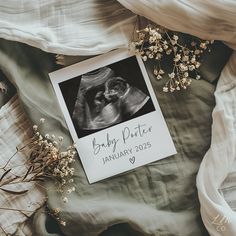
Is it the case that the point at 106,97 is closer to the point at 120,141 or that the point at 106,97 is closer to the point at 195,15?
the point at 120,141

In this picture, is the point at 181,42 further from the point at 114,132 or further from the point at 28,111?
the point at 28,111

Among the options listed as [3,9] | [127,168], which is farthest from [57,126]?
[3,9]

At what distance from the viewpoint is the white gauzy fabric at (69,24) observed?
100 centimetres

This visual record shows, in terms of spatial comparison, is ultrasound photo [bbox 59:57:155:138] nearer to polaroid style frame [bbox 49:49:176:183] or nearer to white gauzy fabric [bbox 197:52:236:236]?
polaroid style frame [bbox 49:49:176:183]

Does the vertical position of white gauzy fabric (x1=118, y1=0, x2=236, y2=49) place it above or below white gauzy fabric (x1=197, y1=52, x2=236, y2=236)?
above

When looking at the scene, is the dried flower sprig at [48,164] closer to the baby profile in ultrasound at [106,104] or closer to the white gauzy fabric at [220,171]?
the baby profile in ultrasound at [106,104]

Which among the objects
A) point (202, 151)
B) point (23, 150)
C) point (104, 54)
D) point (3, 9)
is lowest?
point (202, 151)

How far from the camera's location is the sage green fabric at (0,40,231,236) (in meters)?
0.98

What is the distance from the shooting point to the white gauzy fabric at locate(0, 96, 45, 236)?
99 cm

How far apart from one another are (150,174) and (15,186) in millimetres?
274

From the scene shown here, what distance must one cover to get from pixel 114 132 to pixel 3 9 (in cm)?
34

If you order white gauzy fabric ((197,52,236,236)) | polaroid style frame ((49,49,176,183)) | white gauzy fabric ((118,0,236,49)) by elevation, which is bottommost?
white gauzy fabric ((197,52,236,236))

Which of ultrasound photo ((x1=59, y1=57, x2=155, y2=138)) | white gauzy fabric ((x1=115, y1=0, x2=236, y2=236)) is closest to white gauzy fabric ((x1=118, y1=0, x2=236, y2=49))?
white gauzy fabric ((x1=115, y1=0, x2=236, y2=236))

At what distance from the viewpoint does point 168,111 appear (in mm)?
1010
